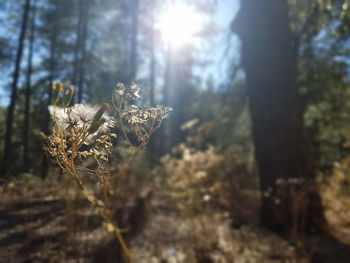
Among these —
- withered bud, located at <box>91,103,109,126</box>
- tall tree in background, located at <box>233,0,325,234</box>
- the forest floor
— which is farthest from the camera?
tall tree in background, located at <box>233,0,325,234</box>

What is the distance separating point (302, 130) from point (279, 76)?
2.39 ft

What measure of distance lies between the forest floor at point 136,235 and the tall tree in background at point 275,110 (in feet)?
1.32

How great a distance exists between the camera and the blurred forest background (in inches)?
40.6

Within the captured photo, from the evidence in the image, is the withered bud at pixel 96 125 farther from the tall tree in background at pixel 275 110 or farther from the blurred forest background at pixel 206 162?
the tall tree in background at pixel 275 110

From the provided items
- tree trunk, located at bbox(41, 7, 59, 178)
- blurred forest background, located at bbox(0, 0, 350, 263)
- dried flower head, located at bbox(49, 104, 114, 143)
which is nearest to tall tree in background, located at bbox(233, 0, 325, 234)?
blurred forest background, located at bbox(0, 0, 350, 263)

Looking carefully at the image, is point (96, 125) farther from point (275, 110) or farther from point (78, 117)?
point (275, 110)

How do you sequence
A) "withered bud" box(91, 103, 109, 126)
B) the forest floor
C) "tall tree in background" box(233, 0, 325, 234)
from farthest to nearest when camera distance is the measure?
"tall tree in background" box(233, 0, 325, 234) < the forest floor < "withered bud" box(91, 103, 109, 126)

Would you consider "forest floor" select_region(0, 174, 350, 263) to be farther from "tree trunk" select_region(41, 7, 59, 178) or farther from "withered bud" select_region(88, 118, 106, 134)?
"withered bud" select_region(88, 118, 106, 134)

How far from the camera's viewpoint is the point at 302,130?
3.79m

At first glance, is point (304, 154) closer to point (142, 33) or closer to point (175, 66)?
point (142, 33)

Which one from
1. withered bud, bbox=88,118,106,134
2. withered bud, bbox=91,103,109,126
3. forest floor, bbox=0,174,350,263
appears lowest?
forest floor, bbox=0,174,350,263

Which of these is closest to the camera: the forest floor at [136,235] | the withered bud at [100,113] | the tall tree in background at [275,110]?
the withered bud at [100,113]

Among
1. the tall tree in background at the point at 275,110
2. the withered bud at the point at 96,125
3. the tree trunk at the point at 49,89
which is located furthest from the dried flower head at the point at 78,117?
the tall tree in background at the point at 275,110

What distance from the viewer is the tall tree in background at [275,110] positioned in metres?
3.57
